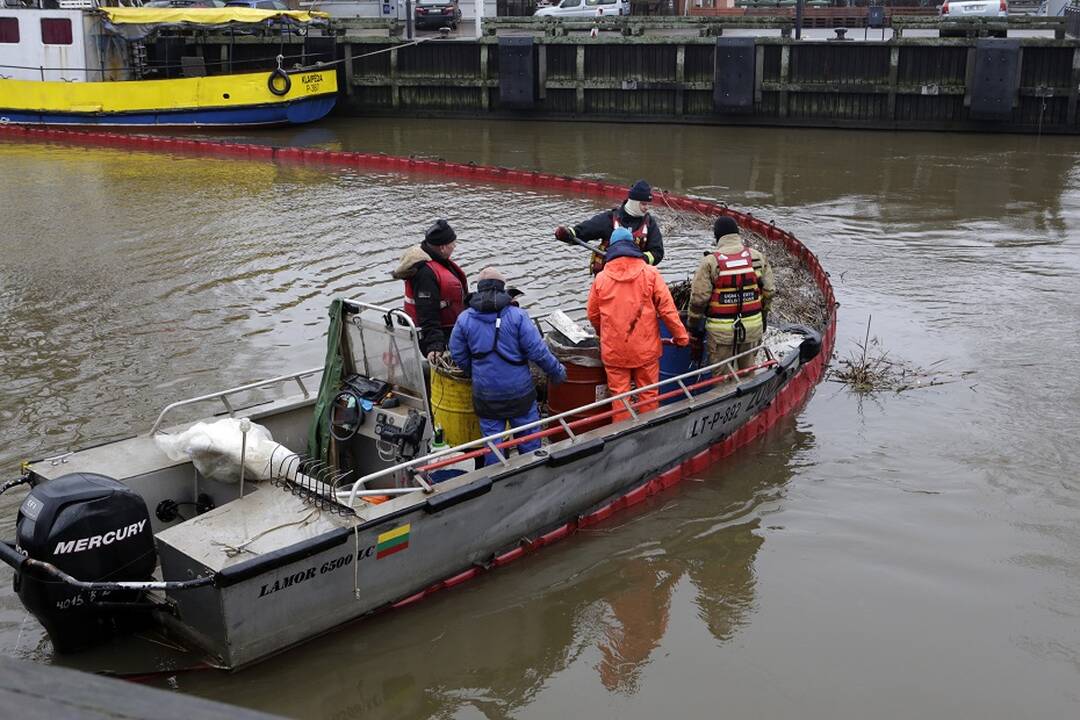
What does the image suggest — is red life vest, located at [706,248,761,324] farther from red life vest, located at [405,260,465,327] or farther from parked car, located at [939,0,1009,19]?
parked car, located at [939,0,1009,19]

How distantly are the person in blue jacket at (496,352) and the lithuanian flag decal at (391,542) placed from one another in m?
1.00

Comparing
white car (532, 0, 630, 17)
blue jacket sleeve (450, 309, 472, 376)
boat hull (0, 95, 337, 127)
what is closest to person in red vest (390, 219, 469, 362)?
blue jacket sleeve (450, 309, 472, 376)

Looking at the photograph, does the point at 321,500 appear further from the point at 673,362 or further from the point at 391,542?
the point at 673,362

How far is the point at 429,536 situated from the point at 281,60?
22790mm

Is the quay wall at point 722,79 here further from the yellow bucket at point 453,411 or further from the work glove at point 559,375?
the yellow bucket at point 453,411

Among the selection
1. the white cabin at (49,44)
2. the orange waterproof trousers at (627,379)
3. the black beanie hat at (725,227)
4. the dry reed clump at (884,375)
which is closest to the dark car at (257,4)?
the white cabin at (49,44)

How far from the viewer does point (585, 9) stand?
35.6m

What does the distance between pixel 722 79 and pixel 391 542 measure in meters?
21.3

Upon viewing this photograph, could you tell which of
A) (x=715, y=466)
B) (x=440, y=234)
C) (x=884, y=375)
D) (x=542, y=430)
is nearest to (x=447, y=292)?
(x=440, y=234)

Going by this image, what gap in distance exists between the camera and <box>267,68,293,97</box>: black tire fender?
26.7 meters

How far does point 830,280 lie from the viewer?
46.4 ft

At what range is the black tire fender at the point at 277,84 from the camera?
2672 cm

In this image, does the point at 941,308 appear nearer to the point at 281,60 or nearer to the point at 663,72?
the point at 663,72

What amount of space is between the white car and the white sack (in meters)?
30.4
